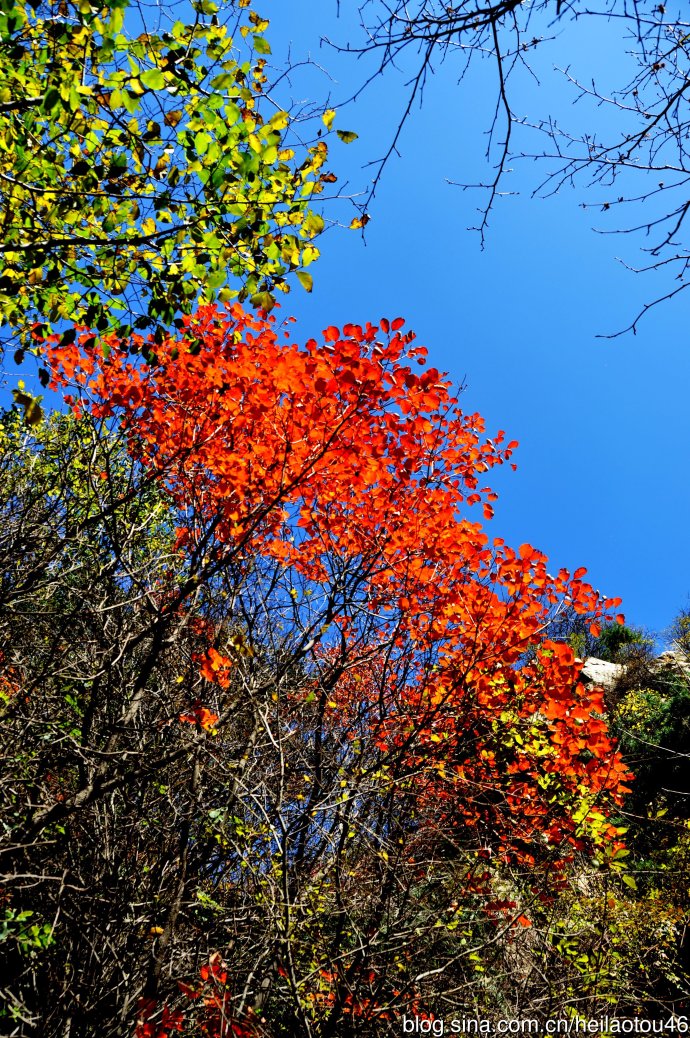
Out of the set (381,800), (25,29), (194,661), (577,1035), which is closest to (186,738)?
(194,661)

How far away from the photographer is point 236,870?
5.69 metres

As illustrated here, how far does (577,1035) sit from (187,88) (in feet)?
27.5

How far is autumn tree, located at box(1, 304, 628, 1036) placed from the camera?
15.5 feet

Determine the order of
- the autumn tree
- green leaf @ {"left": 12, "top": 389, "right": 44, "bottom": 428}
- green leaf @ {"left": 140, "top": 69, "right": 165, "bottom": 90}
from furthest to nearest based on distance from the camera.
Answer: the autumn tree, green leaf @ {"left": 140, "top": 69, "right": 165, "bottom": 90}, green leaf @ {"left": 12, "top": 389, "right": 44, "bottom": 428}

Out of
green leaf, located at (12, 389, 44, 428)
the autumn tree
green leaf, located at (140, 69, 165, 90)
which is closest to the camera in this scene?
green leaf, located at (12, 389, 44, 428)

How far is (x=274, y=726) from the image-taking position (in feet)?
18.8

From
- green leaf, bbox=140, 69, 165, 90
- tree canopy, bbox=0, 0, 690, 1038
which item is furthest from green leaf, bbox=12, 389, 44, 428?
green leaf, bbox=140, 69, 165, 90

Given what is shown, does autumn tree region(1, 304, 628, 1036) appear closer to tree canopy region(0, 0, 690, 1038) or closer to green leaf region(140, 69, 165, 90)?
tree canopy region(0, 0, 690, 1038)

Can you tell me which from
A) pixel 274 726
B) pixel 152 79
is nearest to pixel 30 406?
pixel 152 79

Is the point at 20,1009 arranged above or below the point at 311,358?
below

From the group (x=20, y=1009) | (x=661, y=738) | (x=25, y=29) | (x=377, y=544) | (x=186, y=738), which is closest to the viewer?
(x=25, y=29)

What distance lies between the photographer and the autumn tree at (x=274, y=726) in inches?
186

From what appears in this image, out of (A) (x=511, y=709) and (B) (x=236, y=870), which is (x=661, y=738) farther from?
(B) (x=236, y=870)

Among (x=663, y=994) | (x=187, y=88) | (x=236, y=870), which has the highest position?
(x=187, y=88)
